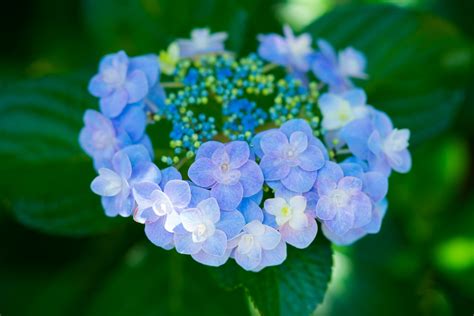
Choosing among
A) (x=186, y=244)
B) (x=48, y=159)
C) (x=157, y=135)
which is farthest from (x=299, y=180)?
(x=48, y=159)

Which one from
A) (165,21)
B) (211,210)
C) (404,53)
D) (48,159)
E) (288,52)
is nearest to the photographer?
(211,210)

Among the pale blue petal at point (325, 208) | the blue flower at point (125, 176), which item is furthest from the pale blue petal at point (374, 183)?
the blue flower at point (125, 176)

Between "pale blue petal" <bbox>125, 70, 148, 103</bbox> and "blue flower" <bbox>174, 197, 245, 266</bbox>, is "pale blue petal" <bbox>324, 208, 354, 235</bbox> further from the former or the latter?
"pale blue petal" <bbox>125, 70, 148, 103</bbox>

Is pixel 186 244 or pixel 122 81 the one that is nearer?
pixel 186 244

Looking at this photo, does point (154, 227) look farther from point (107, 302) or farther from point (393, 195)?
point (393, 195)

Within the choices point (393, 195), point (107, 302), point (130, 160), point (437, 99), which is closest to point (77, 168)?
point (107, 302)

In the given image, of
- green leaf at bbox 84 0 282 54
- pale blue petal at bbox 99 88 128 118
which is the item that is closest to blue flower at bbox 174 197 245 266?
pale blue petal at bbox 99 88 128 118

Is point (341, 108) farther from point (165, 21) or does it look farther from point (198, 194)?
point (165, 21)
